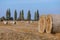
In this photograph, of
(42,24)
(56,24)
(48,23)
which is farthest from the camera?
(42,24)

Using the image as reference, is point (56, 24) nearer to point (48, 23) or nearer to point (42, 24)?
point (48, 23)

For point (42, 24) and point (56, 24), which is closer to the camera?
point (56, 24)

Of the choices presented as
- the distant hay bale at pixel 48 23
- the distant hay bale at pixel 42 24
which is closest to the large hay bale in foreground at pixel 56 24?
the distant hay bale at pixel 48 23

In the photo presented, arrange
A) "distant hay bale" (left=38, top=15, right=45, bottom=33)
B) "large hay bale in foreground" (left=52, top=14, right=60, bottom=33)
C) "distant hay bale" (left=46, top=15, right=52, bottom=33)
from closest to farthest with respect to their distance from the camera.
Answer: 1. "large hay bale in foreground" (left=52, top=14, right=60, bottom=33)
2. "distant hay bale" (left=46, top=15, right=52, bottom=33)
3. "distant hay bale" (left=38, top=15, right=45, bottom=33)

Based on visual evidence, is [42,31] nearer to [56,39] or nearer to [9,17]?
[56,39]

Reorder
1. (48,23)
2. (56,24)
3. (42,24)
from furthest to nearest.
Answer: (42,24), (48,23), (56,24)

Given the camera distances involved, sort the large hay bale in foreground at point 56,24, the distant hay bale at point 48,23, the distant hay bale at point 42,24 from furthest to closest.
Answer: the distant hay bale at point 42,24
the distant hay bale at point 48,23
the large hay bale in foreground at point 56,24

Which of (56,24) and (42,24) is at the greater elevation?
(56,24)

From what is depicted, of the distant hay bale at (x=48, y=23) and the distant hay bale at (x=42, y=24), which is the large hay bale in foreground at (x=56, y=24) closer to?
the distant hay bale at (x=48, y=23)

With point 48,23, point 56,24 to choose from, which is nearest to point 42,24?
point 48,23

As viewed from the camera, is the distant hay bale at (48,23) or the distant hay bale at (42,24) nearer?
the distant hay bale at (48,23)

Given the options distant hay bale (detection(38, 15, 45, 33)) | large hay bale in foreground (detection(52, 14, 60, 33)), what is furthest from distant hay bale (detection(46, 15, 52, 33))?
distant hay bale (detection(38, 15, 45, 33))

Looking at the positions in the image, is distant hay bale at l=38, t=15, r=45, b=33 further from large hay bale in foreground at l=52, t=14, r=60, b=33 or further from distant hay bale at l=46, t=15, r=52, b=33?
large hay bale in foreground at l=52, t=14, r=60, b=33

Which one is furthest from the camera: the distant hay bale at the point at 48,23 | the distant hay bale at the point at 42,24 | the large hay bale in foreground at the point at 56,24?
the distant hay bale at the point at 42,24
